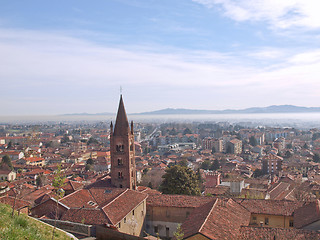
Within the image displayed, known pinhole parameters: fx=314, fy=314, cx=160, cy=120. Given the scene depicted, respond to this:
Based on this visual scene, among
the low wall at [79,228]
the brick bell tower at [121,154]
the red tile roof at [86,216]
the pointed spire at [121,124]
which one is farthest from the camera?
the pointed spire at [121,124]

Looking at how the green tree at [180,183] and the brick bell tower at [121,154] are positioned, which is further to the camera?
the green tree at [180,183]

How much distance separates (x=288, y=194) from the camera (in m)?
28.8

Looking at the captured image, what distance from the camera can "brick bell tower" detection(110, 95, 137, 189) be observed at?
2353 cm

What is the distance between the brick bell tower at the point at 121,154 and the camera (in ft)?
77.2

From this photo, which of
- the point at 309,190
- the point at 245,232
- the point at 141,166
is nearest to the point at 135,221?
the point at 245,232

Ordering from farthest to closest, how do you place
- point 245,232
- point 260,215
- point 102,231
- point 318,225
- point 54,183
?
point 260,215 < point 318,225 < point 245,232 < point 102,231 < point 54,183

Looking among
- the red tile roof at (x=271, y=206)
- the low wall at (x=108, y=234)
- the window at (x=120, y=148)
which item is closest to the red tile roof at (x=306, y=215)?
the red tile roof at (x=271, y=206)

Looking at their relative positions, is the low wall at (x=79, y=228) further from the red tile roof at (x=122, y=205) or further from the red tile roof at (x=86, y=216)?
the red tile roof at (x=122, y=205)

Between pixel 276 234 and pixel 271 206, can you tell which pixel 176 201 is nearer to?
pixel 271 206

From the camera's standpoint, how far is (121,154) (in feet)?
78.0

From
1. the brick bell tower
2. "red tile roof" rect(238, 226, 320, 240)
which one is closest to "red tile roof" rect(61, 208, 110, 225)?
"red tile roof" rect(238, 226, 320, 240)

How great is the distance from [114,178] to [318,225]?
14.1 m

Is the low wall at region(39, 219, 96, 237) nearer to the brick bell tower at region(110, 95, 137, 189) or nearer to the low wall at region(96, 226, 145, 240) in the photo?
the low wall at region(96, 226, 145, 240)

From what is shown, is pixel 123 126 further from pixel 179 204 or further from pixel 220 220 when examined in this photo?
pixel 220 220
